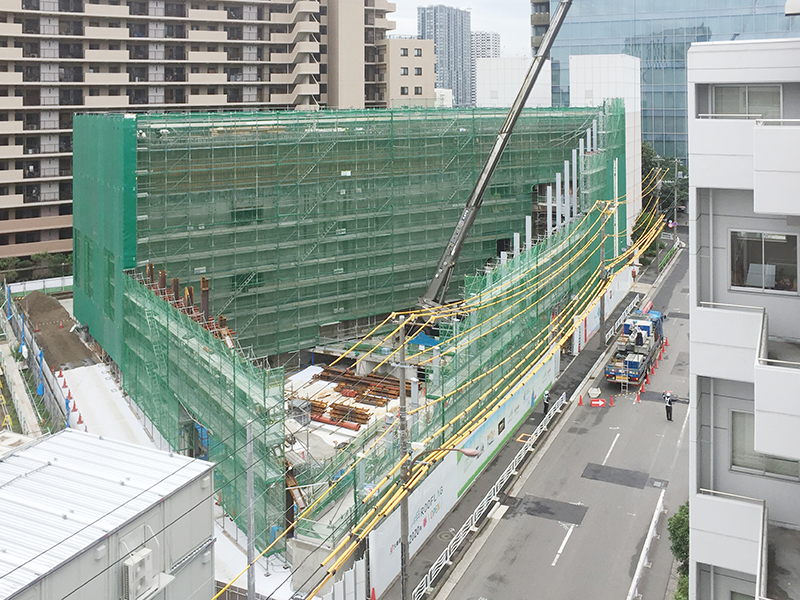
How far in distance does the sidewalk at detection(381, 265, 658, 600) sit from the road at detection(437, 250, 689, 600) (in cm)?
82

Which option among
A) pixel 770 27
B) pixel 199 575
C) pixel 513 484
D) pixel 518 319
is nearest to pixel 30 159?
pixel 518 319

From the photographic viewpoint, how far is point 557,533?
26188 mm

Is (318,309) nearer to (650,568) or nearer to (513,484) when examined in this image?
(513,484)

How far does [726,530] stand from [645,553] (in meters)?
11.4

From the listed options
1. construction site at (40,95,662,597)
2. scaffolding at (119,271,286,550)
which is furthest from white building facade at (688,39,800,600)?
scaffolding at (119,271,286,550)

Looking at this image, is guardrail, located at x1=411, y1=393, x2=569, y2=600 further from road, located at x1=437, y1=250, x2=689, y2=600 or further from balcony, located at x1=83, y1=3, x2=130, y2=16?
balcony, located at x1=83, y1=3, x2=130, y2=16

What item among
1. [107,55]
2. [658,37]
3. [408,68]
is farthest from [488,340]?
[658,37]

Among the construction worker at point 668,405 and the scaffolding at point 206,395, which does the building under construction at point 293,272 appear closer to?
the scaffolding at point 206,395

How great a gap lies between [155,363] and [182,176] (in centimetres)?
874

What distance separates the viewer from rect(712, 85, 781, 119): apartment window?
13.4 metres

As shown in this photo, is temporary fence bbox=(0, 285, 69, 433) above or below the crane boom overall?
below

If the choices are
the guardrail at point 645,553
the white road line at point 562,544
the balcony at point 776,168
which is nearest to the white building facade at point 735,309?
the balcony at point 776,168

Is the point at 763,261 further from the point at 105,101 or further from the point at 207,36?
the point at 207,36

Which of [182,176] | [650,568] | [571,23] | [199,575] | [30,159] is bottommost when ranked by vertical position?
[650,568]
